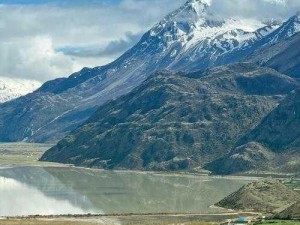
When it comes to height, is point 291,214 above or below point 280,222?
above

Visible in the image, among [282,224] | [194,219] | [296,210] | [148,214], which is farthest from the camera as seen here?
[148,214]

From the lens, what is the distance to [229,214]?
193 m

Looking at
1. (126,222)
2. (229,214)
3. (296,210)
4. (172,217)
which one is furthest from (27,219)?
(296,210)

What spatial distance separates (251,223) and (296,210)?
1525 cm

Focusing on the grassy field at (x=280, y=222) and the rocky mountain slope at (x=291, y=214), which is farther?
the rocky mountain slope at (x=291, y=214)

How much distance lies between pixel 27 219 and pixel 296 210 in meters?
65.1

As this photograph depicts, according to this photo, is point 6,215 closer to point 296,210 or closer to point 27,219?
point 27,219

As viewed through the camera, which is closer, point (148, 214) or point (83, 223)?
point (83, 223)

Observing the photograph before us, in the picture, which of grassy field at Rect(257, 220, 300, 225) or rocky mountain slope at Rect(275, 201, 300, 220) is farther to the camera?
rocky mountain slope at Rect(275, 201, 300, 220)

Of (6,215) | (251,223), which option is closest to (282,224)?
(251,223)

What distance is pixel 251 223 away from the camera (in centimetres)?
16150

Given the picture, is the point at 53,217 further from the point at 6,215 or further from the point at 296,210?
the point at 296,210

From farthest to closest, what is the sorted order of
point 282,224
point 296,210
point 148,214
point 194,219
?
point 148,214, point 194,219, point 296,210, point 282,224

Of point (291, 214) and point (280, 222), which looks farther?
point (291, 214)
